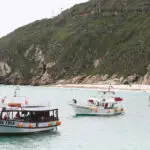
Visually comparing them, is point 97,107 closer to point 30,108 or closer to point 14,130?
point 30,108

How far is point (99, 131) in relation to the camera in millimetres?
60000

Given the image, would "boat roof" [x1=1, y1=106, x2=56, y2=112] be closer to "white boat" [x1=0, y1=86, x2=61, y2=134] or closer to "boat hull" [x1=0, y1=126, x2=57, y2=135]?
"white boat" [x1=0, y1=86, x2=61, y2=134]

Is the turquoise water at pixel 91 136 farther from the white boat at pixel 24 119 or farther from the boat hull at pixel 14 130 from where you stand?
the white boat at pixel 24 119

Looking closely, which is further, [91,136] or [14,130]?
[91,136]

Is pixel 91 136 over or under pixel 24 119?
under

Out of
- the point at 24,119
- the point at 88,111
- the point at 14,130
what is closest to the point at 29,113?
the point at 24,119

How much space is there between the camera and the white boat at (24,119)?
170 feet

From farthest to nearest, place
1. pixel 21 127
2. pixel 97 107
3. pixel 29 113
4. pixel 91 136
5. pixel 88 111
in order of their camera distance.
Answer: pixel 97 107, pixel 88 111, pixel 91 136, pixel 29 113, pixel 21 127

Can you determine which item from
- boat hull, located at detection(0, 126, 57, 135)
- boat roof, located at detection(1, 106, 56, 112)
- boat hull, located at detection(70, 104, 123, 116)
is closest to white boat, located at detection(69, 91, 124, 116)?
boat hull, located at detection(70, 104, 123, 116)

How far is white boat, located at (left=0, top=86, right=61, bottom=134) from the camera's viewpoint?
51.9 metres

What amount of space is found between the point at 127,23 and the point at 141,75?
4730cm

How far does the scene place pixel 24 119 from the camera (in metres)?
53.1

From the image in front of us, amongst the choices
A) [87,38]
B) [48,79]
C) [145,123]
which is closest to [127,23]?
[87,38]

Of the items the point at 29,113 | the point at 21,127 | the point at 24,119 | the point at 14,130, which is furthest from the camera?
the point at 29,113
